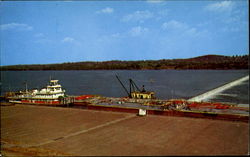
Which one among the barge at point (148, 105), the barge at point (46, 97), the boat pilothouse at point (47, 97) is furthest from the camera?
the boat pilothouse at point (47, 97)

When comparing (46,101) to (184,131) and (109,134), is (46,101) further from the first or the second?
(184,131)

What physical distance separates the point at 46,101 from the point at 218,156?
36391 mm

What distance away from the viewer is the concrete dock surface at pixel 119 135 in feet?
67.4

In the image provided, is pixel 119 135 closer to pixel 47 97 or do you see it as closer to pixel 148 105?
pixel 148 105

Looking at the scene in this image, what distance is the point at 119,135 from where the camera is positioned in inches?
985

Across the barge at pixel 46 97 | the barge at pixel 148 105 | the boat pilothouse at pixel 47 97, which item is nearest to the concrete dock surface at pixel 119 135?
the barge at pixel 148 105

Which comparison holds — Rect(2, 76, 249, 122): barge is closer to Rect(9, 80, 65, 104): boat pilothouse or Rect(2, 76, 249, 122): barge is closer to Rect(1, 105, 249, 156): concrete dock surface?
Rect(9, 80, 65, 104): boat pilothouse

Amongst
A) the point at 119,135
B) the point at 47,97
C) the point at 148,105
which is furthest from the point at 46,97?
the point at 119,135

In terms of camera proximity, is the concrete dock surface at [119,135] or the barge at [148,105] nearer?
the concrete dock surface at [119,135]

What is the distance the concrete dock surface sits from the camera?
20.5 metres

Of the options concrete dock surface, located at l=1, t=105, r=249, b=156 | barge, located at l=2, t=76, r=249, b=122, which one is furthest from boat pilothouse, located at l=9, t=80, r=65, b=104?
concrete dock surface, located at l=1, t=105, r=249, b=156

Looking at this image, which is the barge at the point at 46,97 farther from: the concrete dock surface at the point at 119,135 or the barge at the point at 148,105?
the concrete dock surface at the point at 119,135

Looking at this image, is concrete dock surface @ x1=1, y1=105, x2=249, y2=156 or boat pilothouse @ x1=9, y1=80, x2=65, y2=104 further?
boat pilothouse @ x1=9, y1=80, x2=65, y2=104

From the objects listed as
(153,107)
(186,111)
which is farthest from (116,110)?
(186,111)
